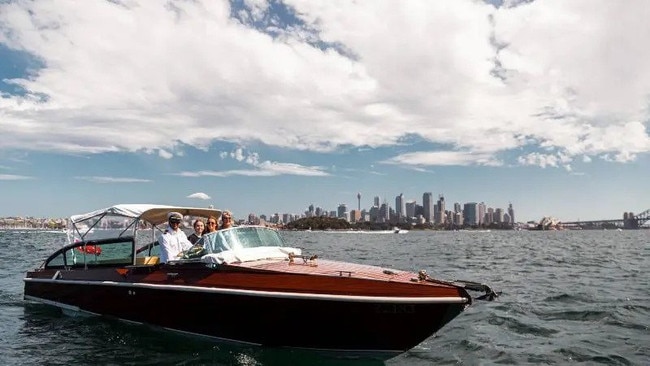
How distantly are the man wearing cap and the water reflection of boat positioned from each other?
0.54 meters

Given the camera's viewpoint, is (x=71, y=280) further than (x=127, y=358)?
Yes

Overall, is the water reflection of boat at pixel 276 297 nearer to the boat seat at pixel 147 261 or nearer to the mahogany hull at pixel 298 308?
the mahogany hull at pixel 298 308

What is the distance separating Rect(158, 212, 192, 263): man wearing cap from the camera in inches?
477

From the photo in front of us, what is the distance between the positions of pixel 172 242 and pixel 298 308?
13.9ft

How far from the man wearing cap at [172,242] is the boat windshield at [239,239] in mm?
1240

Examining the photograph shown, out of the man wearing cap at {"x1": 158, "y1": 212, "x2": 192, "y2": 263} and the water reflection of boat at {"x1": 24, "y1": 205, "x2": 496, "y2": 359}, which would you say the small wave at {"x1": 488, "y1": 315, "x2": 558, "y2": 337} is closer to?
the water reflection of boat at {"x1": 24, "y1": 205, "x2": 496, "y2": 359}

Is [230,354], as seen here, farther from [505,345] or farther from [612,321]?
[612,321]

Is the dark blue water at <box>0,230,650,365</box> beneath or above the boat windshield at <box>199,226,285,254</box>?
beneath

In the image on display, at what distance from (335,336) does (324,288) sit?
3.43 ft

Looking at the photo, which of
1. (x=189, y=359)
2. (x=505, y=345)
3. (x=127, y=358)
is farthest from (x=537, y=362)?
(x=127, y=358)

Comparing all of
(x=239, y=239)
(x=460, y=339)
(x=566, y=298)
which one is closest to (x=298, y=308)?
(x=239, y=239)

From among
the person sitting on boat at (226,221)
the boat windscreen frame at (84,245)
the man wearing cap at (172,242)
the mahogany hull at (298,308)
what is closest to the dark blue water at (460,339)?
the mahogany hull at (298,308)

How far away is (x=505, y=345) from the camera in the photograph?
36.6 ft

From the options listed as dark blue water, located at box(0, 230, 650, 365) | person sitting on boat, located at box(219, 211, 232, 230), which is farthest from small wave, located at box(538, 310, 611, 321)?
person sitting on boat, located at box(219, 211, 232, 230)
